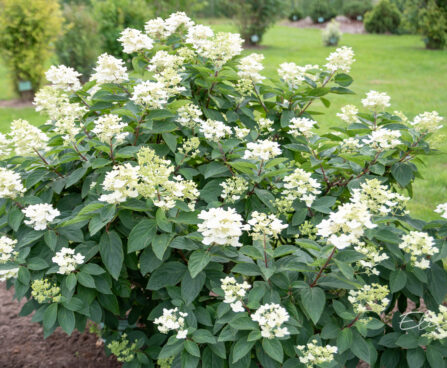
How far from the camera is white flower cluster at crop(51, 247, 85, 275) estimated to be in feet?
5.78

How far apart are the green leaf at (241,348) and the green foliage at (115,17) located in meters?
10.5

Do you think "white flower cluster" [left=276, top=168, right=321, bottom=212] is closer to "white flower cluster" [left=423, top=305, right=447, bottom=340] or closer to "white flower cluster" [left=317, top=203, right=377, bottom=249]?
"white flower cluster" [left=317, top=203, right=377, bottom=249]

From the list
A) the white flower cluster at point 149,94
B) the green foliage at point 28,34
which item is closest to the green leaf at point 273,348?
the white flower cluster at point 149,94

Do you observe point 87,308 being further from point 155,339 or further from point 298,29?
point 298,29

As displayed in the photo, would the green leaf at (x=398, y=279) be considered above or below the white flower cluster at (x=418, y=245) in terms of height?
below

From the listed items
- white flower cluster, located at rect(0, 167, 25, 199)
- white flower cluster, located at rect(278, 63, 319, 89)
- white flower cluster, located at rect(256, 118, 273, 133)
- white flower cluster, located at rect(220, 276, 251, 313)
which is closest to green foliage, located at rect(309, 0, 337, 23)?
white flower cluster, located at rect(278, 63, 319, 89)

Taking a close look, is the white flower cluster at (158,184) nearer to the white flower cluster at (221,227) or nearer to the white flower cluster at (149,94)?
the white flower cluster at (221,227)

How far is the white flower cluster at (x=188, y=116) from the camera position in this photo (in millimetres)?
2148

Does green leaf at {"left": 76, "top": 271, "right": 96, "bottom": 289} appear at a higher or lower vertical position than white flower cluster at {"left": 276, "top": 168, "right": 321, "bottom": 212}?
lower

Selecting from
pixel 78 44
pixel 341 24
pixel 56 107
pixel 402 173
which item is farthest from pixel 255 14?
pixel 402 173

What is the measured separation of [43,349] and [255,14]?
13519 millimetres

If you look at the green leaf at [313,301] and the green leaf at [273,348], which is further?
the green leaf at [313,301]

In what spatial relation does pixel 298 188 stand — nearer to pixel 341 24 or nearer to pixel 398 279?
pixel 398 279

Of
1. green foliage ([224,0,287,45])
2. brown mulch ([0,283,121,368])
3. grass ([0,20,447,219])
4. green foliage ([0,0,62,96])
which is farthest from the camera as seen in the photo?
green foliage ([224,0,287,45])
